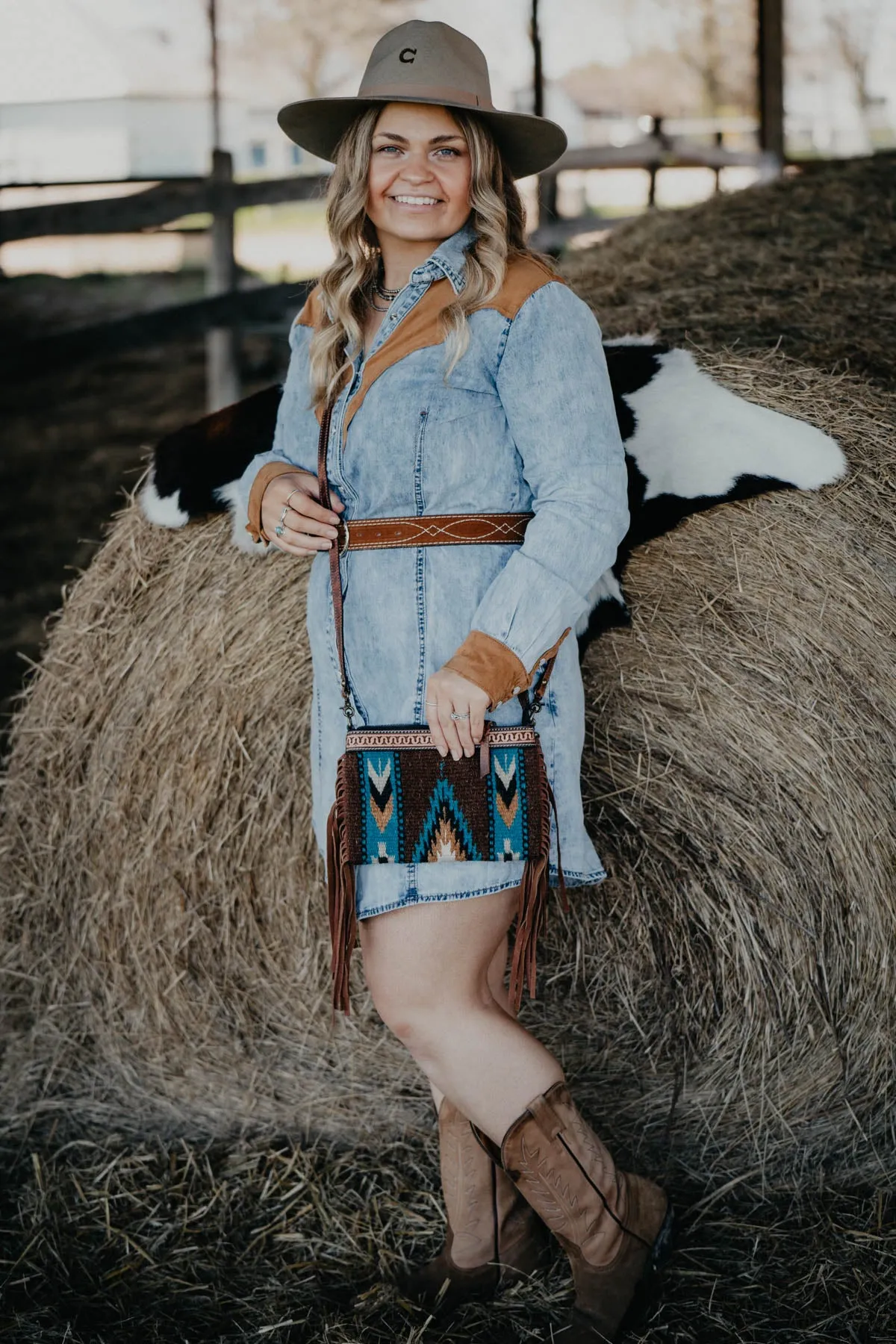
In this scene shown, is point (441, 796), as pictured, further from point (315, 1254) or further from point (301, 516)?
point (315, 1254)

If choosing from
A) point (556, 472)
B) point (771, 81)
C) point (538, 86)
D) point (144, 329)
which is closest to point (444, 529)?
point (556, 472)

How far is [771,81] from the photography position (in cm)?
572

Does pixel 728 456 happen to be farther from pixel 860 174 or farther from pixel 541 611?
pixel 860 174

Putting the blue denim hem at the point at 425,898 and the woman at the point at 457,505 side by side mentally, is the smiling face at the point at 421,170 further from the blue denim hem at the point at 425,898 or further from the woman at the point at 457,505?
the blue denim hem at the point at 425,898

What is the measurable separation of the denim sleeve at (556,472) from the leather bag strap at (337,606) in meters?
0.11

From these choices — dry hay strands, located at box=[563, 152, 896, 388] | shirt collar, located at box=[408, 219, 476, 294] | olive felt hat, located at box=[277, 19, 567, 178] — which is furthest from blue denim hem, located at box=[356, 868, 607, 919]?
dry hay strands, located at box=[563, 152, 896, 388]

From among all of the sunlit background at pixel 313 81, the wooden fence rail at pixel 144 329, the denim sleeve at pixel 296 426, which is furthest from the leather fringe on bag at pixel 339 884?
the sunlit background at pixel 313 81

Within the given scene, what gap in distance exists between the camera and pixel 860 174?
4195 millimetres

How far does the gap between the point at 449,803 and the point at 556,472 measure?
1.39 feet

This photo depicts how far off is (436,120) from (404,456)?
1.38 feet

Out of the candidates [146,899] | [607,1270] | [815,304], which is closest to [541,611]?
[607,1270]

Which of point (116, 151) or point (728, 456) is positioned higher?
point (116, 151)

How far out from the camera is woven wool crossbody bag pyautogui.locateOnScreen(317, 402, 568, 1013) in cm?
152

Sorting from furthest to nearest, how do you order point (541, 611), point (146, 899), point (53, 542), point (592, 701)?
point (53, 542) < point (146, 899) < point (592, 701) < point (541, 611)
